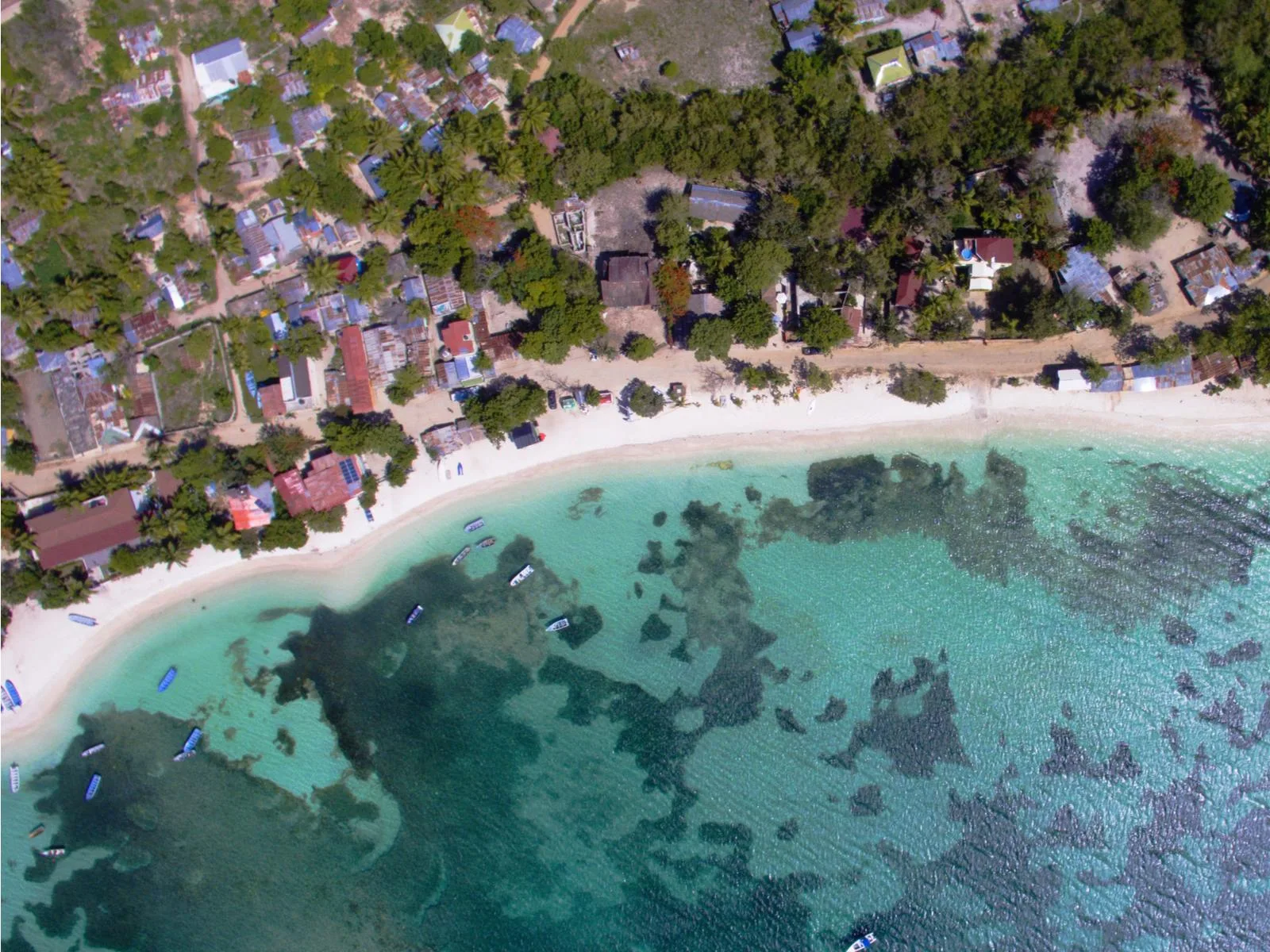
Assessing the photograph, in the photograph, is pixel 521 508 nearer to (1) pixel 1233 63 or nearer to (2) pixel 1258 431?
(2) pixel 1258 431

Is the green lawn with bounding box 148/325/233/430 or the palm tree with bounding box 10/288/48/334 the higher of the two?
→ the palm tree with bounding box 10/288/48/334

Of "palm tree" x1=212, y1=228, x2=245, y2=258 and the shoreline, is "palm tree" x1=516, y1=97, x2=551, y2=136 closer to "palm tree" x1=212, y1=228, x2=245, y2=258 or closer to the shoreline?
the shoreline

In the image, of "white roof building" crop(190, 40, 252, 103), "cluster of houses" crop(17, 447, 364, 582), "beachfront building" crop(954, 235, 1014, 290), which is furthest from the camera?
"cluster of houses" crop(17, 447, 364, 582)

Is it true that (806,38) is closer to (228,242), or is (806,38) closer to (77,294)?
(228,242)

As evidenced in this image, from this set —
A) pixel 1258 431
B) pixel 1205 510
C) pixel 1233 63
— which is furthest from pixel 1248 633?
pixel 1233 63

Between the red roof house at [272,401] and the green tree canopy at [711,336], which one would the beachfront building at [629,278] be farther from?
the red roof house at [272,401]

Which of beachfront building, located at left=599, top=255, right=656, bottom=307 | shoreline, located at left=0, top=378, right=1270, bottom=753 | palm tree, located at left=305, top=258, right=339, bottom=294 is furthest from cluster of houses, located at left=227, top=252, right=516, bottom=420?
beachfront building, located at left=599, top=255, right=656, bottom=307
